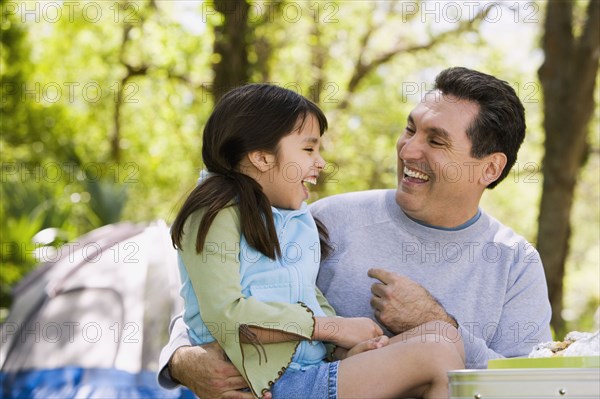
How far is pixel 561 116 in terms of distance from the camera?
26.3 feet

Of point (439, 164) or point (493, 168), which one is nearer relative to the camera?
point (439, 164)

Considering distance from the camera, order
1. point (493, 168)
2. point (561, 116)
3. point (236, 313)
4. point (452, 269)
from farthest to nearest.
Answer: point (561, 116), point (493, 168), point (452, 269), point (236, 313)

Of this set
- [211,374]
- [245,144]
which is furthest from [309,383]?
[245,144]

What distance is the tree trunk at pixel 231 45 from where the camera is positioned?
803cm

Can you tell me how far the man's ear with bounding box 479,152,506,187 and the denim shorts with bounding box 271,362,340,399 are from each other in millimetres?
1169

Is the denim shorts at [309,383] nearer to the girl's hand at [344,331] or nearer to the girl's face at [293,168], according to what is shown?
the girl's hand at [344,331]

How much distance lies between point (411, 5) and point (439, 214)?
42.4 ft

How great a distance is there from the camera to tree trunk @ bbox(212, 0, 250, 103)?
8.03 metres

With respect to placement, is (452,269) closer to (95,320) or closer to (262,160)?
(262,160)

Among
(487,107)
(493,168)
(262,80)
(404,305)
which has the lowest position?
(262,80)

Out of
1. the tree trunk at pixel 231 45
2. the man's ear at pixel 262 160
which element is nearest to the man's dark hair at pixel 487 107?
the man's ear at pixel 262 160

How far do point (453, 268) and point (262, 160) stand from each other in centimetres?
81

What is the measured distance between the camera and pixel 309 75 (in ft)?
54.2

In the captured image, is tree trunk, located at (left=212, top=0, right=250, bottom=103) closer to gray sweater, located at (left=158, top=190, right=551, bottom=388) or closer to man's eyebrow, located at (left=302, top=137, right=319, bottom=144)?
gray sweater, located at (left=158, top=190, right=551, bottom=388)
